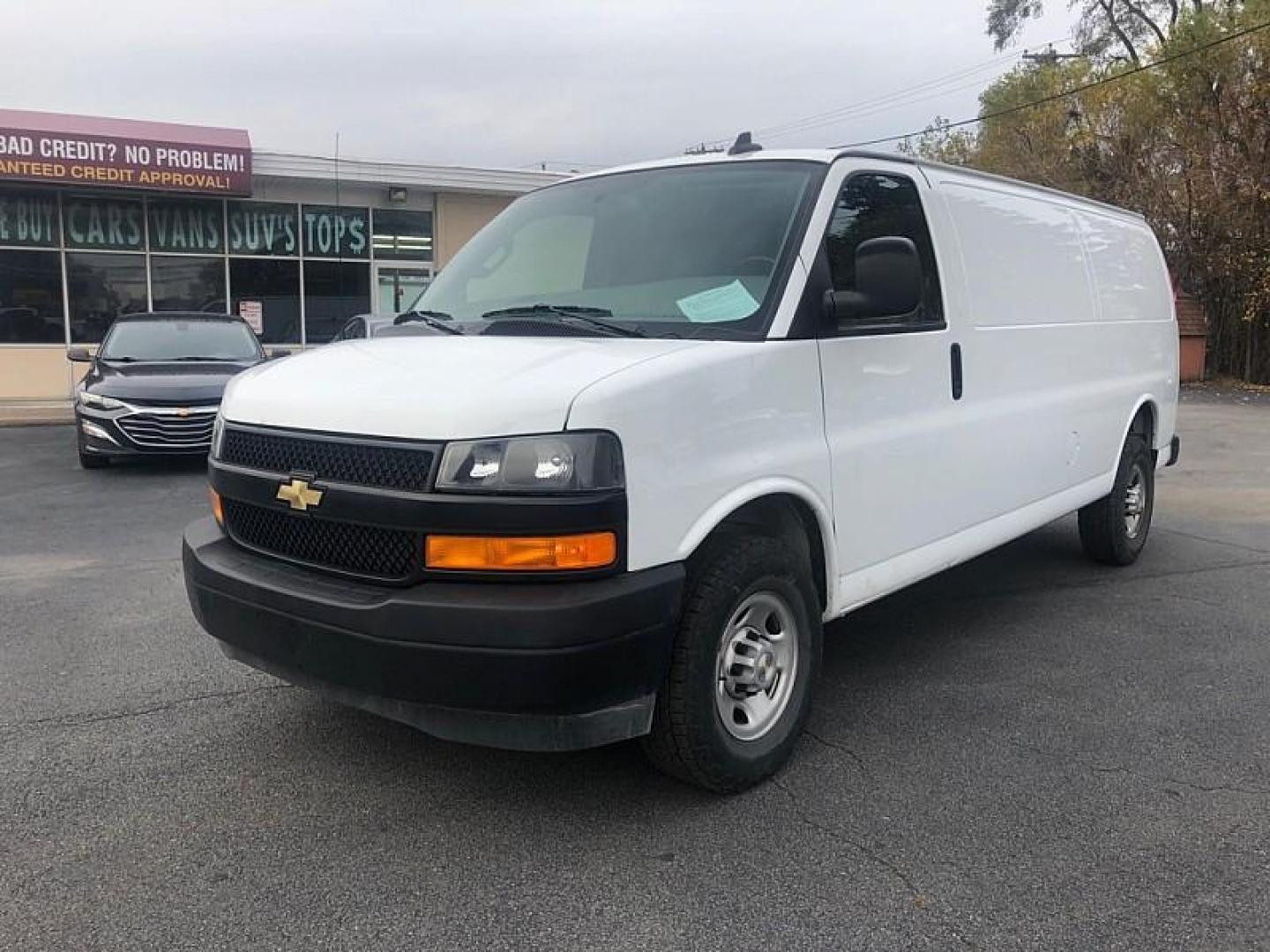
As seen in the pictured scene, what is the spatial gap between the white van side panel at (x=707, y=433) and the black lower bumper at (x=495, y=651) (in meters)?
0.17

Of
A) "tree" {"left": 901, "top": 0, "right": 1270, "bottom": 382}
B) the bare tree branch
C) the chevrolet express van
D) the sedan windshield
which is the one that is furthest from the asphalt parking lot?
the bare tree branch

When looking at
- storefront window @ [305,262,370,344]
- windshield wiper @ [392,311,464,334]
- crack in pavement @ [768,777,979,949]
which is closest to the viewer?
crack in pavement @ [768,777,979,949]

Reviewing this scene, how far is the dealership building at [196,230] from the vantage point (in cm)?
1680

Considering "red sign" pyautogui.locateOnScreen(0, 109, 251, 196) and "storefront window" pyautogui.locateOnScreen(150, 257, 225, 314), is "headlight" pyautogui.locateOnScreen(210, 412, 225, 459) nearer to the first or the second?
"red sign" pyautogui.locateOnScreen(0, 109, 251, 196)

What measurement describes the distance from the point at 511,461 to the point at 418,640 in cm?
54

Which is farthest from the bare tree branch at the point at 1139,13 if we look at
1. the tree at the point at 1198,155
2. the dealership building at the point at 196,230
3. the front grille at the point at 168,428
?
the front grille at the point at 168,428

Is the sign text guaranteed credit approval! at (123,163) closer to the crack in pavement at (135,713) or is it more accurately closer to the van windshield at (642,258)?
the van windshield at (642,258)

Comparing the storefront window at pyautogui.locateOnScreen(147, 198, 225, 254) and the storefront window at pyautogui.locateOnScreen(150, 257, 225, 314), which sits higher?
the storefront window at pyautogui.locateOnScreen(147, 198, 225, 254)

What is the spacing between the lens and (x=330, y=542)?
124 inches

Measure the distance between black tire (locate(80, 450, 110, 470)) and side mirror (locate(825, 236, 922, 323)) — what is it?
364 inches

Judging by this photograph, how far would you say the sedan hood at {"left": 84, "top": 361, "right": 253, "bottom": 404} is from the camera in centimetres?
Answer: 1008

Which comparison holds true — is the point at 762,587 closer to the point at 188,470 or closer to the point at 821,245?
the point at 821,245

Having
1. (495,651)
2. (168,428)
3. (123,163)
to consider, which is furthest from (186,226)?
(495,651)

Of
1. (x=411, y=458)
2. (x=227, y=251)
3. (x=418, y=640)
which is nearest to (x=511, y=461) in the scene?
(x=411, y=458)
